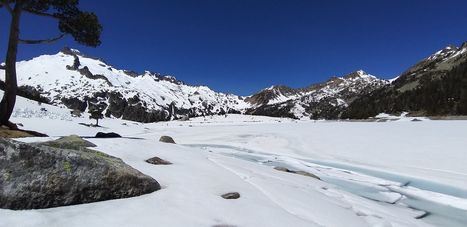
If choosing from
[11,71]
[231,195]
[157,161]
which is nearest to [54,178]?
[231,195]

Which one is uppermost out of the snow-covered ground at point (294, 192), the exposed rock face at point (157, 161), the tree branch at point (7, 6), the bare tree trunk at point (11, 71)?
the tree branch at point (7, 6)

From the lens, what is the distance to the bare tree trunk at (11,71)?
1720 centimetres

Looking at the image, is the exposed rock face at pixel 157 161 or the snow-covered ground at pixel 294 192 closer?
the snow-covered ground at pixel 294 192

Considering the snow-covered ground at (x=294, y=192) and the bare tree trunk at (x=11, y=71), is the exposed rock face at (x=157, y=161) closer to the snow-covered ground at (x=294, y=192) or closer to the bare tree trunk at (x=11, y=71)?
Result: the snow-covered ground at (x=294, y=192)

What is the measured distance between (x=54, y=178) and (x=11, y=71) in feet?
43.4

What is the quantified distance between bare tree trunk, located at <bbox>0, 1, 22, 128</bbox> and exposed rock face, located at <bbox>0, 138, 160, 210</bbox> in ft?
39.0

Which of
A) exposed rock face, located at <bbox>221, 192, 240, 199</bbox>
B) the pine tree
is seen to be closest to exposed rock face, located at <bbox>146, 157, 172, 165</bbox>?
exposed rock face, located at <bbox>221, 192, 240, 199</bbox>

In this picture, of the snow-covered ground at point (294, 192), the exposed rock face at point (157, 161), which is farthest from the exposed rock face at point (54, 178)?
the exposed rock face at point (157, 161)

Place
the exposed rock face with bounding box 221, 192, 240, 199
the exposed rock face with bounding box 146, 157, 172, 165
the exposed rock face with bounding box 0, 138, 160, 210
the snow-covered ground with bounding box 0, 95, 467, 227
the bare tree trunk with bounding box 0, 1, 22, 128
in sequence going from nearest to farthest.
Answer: the exposed rock face with bounding box 0, 138, 160, 210, the snow-covered ground with bounding box 0, 95, 467, 227, the exposed rock face with bounding box 221, 192, 240, 199, the exposed rock face with bounding box 146, 157, 172, 165, the bare tree trunk with bounding box 0, 1, 22, 128

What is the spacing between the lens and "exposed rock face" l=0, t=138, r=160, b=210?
6422 millimetres

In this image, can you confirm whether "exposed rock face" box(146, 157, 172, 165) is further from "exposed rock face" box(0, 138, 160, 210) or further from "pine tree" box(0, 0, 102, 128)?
"pine tree" box(0, 0, 102, 128)

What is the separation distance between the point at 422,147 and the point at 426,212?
12.3 m

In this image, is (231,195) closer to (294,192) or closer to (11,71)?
(294,192)

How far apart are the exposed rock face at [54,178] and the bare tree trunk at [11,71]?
39.0ft
